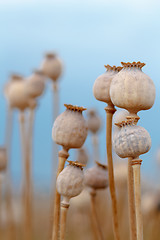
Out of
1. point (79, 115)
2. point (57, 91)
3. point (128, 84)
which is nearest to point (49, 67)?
point (57, 91)

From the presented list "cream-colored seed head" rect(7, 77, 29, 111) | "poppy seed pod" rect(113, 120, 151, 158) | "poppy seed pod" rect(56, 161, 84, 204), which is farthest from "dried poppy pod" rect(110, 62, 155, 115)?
"cream-colored seed head" rect(7, 77, 29, 111)

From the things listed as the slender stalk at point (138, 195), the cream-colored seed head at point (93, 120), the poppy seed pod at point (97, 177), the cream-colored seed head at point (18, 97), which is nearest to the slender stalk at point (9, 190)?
the cream-colored seed head at point (18, 97)

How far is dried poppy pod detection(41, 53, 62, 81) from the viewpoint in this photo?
175cm

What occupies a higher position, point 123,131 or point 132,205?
point 123,131

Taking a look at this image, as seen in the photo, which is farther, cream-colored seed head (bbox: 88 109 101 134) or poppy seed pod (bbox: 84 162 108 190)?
cream-colored seed head (bbox: 88 109 101 134)

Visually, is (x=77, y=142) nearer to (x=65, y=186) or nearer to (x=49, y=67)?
(x=65, y=186)

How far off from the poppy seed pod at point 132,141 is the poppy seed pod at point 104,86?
14 centimetres

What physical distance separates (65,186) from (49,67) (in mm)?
1030

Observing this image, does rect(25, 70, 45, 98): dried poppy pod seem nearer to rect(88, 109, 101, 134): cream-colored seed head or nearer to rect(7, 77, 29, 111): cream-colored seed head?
rect(7, 77, 29, 111): cream-colored seed head

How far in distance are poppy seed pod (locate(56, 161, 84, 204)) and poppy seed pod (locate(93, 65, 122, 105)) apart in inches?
6.4

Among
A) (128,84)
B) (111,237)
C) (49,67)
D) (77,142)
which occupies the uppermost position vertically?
(49,67)

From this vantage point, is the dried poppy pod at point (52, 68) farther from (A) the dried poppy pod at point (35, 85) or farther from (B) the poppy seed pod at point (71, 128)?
(B) the poppy seed pod at point (71, 128)

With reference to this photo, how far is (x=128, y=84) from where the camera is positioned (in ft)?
2.48

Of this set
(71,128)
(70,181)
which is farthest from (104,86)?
(70,181)
